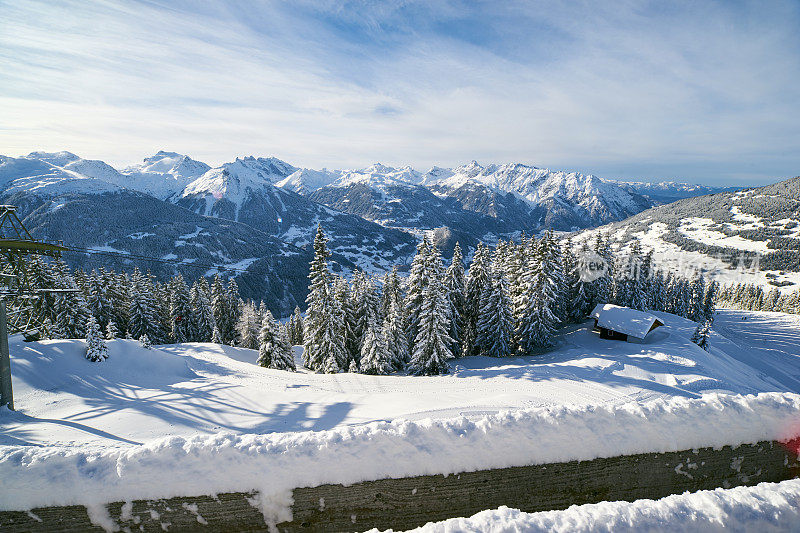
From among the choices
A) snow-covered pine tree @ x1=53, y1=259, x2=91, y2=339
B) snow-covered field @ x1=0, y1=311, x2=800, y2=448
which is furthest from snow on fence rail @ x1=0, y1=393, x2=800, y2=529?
snow-covered pine tree @ x1=53, y1=259, x2=91, y2=339

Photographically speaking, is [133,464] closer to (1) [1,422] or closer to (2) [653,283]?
(1) [1,422]

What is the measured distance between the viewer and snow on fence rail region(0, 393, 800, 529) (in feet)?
14.5

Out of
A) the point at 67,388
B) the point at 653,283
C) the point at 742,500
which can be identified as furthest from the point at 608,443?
the point at 653,283

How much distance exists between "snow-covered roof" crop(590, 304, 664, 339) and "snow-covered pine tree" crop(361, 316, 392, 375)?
25487 millimetres

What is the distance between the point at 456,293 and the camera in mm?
34094

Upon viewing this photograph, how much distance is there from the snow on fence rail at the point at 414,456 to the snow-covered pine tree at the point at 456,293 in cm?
2622

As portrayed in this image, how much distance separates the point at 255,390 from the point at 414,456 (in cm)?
1496

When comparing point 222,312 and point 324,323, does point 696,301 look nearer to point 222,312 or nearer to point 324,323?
point 324,323

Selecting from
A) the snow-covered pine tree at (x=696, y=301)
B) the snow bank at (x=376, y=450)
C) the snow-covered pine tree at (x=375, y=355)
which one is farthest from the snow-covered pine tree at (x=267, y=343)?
the snow-covered pine tree at (x=696, y=301)

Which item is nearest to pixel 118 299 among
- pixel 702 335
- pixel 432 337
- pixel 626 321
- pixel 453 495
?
pixel 432 337

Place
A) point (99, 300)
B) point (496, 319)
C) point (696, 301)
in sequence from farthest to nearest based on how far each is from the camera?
point (696, 301) < point (99, 300) < point (496, 319)

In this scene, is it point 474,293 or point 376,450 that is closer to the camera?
point 376,450

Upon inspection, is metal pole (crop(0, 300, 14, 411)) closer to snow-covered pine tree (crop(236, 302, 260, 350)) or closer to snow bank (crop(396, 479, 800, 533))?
snow bank (crop(396, 479, 800, 533))

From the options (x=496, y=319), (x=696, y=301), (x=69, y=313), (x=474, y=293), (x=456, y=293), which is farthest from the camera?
(x=696, y=301)
